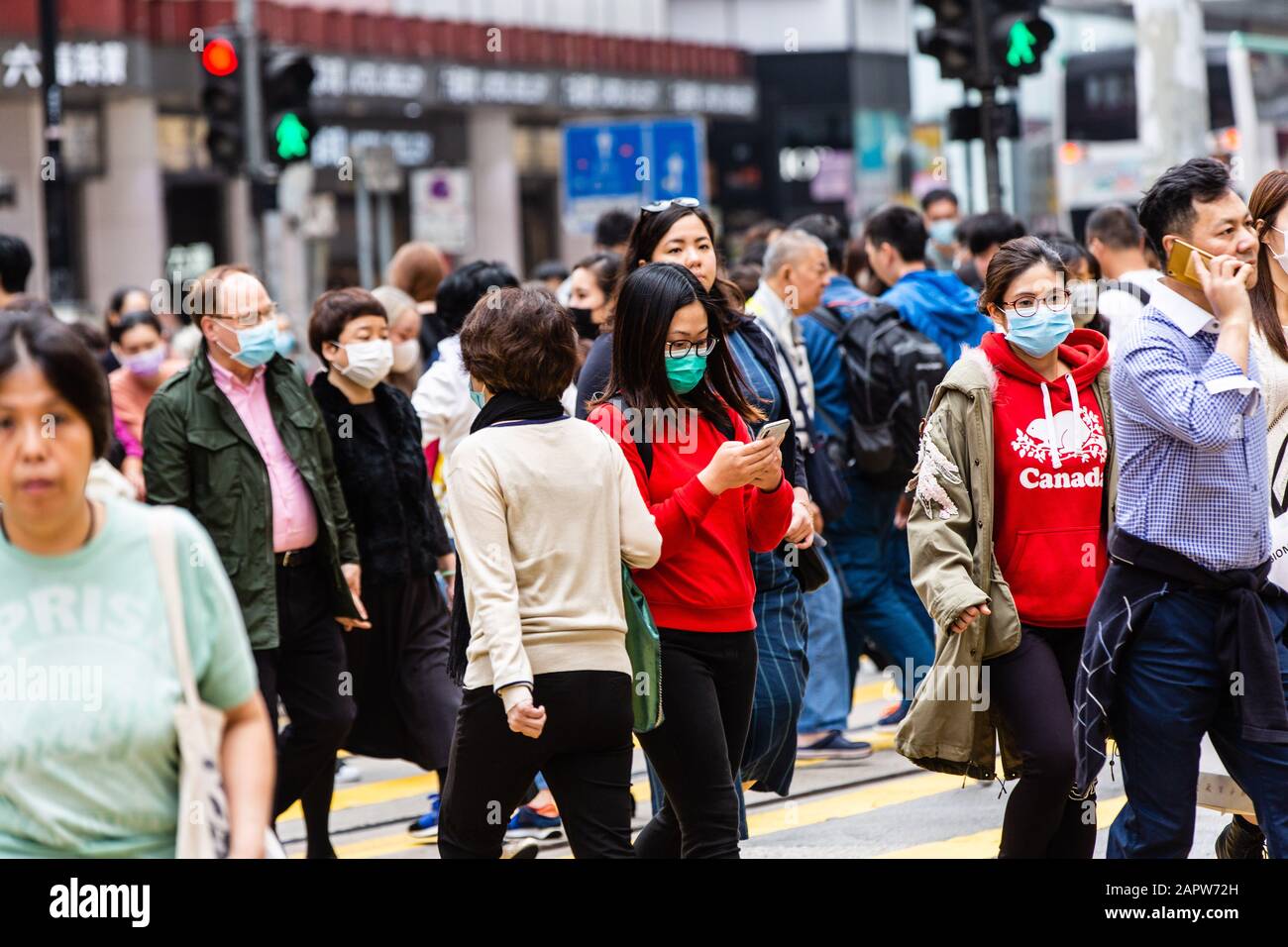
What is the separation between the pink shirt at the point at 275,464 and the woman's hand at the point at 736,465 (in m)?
1.83

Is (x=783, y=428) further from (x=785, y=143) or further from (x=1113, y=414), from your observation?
(x=785, y=143)

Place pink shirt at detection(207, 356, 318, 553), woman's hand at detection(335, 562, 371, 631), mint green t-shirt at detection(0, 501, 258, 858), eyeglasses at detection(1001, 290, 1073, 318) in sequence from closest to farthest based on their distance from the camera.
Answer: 1. mint green t-shirt at detection(0, 501, 258, 858)
2. eyeglasses at detection(1001, 290, 1073, 318)
3. pink shirt at detection(207, 356, 318, 553)
4. woman's hand at detection(335, 562, 371, 631)

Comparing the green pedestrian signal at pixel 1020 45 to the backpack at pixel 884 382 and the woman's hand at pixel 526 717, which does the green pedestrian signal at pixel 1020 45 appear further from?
the woman's hand at pixel 526 717

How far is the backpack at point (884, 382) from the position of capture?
8742mm

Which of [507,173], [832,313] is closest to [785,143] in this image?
[507,173]

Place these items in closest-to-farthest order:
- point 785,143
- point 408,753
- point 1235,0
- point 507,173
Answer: point 408,753
point 1235,0
point 507,173
point 785,143

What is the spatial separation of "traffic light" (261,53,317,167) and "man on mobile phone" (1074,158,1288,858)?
967cm

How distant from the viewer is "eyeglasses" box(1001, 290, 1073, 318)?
17.9ft

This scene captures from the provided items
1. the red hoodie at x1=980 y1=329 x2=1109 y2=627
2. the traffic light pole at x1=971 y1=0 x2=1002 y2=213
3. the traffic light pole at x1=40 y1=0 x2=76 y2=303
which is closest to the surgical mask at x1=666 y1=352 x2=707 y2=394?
the red hoodie at x1=980 y1=329 x2=1109 y2=627

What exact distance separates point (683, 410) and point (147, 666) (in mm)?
2361

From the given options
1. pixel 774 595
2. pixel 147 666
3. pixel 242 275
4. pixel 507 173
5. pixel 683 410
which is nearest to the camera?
pixel 147 666

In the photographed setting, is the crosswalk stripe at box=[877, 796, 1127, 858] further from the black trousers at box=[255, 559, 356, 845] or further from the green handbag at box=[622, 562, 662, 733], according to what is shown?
the green handbag at box=[622, 562, 662, 733]

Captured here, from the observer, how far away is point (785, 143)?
43.7 m

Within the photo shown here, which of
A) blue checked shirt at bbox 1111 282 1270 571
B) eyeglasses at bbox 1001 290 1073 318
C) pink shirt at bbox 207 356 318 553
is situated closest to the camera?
blue checked shirt at bbox 1111 282 1270 571
